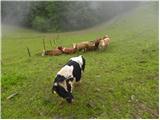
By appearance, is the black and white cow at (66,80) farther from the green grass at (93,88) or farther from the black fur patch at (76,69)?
the green grass at (93,88)

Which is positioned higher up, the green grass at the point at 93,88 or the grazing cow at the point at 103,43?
the grazing cow at the point at 103,43

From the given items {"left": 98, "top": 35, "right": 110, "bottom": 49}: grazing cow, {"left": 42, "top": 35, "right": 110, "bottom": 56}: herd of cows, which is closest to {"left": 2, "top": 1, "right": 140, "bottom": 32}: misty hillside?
{"left": 98, "top": 35, "right": 110, "bottom": 49}: grazing cow

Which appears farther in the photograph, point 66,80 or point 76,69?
point 76,69

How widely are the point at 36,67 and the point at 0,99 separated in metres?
3.60

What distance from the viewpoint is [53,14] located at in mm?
41906

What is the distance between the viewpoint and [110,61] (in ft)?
46.8

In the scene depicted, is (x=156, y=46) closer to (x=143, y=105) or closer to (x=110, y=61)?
(x=110, y=61)

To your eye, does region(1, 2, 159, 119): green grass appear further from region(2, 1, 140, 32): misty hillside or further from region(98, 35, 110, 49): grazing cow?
region(2, 1, 140, 32): misty hillside

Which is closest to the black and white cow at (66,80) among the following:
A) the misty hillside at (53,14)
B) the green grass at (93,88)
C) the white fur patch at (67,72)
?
the white fur patch at (67,72)

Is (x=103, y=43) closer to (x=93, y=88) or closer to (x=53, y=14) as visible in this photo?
(x=93, y=88)

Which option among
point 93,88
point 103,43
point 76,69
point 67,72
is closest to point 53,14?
point 103,43

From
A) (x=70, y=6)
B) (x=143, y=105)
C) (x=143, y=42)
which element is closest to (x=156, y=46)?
(x=143, y=42)

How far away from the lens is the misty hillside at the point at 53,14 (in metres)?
41.2

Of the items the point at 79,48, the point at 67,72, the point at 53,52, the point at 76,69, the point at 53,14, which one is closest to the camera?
the point at 67,72
